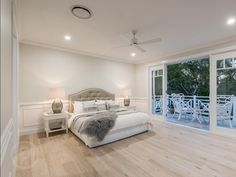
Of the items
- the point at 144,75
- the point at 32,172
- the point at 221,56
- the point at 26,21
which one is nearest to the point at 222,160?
the point at 221,56

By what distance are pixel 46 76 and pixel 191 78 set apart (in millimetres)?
6952

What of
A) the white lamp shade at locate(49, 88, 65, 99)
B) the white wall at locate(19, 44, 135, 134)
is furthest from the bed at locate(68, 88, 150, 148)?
the white lamp shade at locate(49, 88, 65, 99)

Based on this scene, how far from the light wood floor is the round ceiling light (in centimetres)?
262

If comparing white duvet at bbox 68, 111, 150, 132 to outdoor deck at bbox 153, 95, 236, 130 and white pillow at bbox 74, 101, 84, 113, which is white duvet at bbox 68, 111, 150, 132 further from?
outdoor deck at bbox 153, 95, 236, 130

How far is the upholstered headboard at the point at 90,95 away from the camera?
4.41 m

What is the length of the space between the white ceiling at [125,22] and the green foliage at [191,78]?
3.61m

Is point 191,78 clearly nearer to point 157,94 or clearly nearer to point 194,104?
point 194,104

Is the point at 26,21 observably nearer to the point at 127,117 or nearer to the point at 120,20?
the point at 120,20

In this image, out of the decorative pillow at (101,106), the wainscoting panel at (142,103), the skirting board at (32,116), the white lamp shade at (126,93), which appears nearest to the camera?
the skirting board at (32,116)

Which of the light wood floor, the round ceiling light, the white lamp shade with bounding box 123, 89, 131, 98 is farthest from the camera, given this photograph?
the white lamp shade with bounding box 123, 89, 131, 98

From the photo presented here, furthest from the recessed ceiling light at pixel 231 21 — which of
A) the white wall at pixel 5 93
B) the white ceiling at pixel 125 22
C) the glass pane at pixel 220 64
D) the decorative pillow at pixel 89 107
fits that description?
the decorative pillow at pixel 89 107

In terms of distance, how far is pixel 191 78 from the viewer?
7.35 meters

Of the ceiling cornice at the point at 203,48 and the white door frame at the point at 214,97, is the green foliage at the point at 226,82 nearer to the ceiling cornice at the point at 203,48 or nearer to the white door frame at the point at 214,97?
the white door frame at the point at 214,97

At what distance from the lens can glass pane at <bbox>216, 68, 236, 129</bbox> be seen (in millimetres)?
3590
